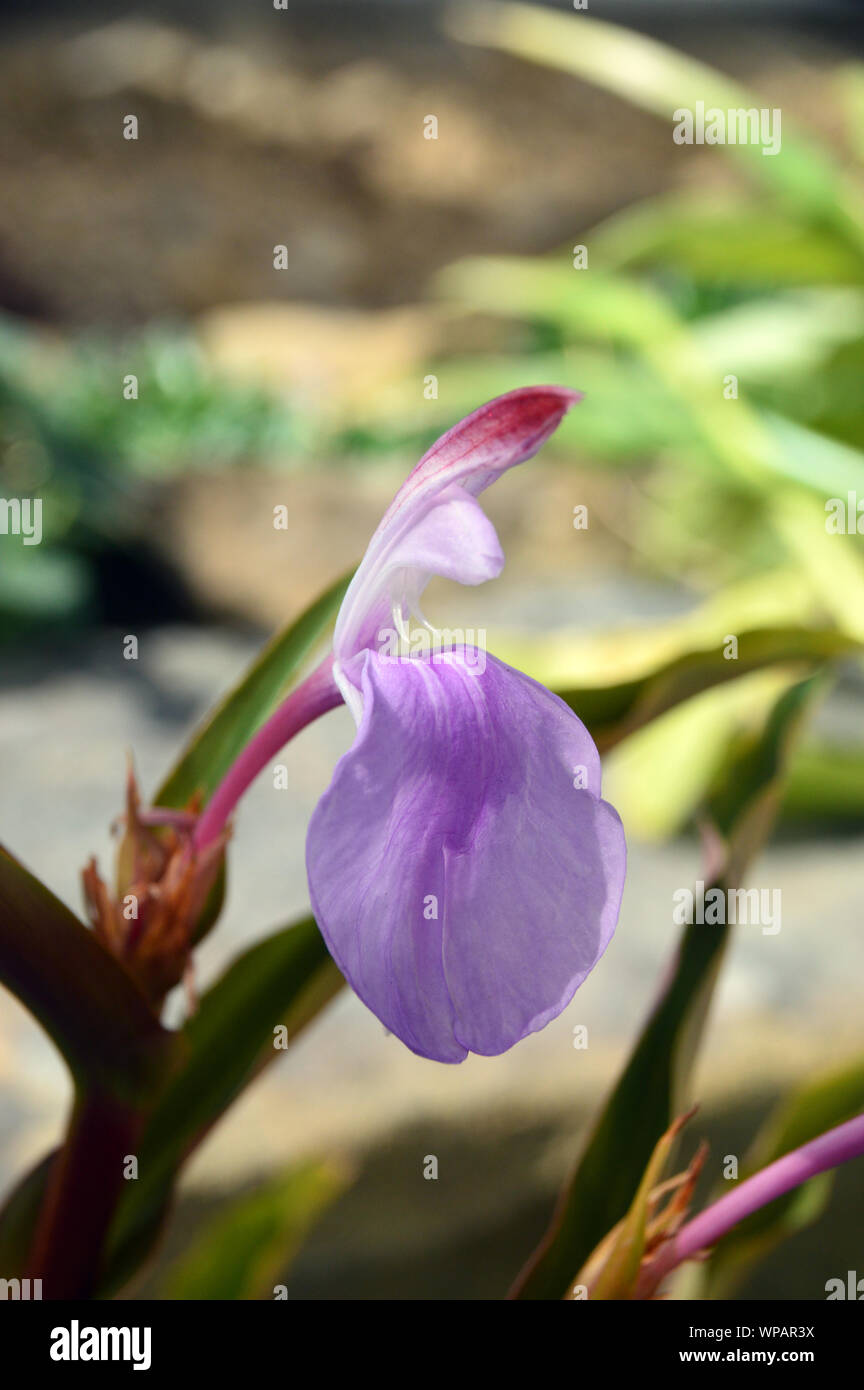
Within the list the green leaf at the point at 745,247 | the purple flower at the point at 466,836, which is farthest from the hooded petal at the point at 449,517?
the green leaf at the point at 745,247

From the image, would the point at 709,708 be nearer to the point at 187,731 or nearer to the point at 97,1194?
the point at 187,731

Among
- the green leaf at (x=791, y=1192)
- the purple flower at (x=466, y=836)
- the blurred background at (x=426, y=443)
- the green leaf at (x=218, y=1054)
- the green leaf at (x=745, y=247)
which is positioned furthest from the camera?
the green leaf at (x=745, y=247)

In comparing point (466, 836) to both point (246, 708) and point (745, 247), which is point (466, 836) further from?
point (745, 247)

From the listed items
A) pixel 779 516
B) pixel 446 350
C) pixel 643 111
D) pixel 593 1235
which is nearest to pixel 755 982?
pixel 779 516

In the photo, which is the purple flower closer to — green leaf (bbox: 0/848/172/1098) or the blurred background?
green leaf (bbox: 0/848/172/1098)

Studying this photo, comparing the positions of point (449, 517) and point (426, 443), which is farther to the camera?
point (426, 443)

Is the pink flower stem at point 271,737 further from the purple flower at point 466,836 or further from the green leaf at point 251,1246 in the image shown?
the green leaf at point 251,1246

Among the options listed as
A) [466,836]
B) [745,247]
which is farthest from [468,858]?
[745,247]
